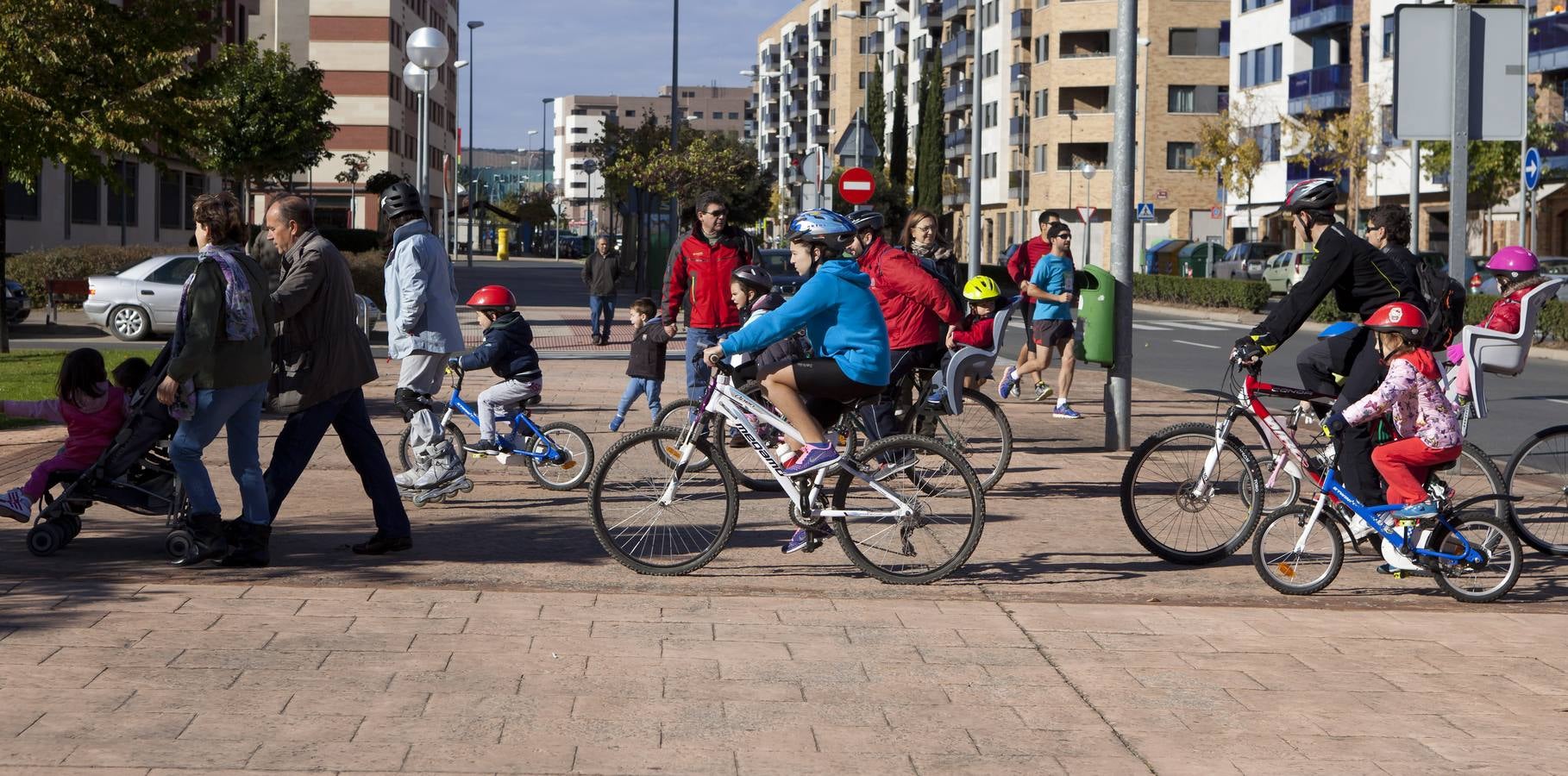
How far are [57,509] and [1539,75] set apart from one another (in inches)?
2036

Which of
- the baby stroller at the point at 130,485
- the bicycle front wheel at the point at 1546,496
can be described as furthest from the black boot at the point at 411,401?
the bicycle front wheel at the point at 1546,496

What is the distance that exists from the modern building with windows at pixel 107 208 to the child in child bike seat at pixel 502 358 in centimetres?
2452

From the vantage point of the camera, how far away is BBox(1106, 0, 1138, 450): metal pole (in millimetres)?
13062

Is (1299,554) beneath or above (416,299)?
beneath

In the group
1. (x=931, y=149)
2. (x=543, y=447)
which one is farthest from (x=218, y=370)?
(x=931, y=149)

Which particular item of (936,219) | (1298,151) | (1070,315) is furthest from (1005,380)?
(1298,151)

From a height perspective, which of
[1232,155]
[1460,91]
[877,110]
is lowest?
[1460,91]

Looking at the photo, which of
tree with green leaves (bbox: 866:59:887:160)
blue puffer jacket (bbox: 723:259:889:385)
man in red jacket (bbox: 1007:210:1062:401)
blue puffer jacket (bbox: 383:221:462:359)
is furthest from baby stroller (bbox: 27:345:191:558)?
tree with green leaves (bbox: 866:59:887:160)

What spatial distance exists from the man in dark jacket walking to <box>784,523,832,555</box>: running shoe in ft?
5.62

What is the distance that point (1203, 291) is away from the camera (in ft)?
146

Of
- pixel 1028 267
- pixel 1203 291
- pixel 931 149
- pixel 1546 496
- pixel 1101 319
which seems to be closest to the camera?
pixel 1546 496

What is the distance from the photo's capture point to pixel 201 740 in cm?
487

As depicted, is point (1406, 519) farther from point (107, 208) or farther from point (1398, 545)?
point (107, 208)

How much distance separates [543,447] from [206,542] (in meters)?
3.11
